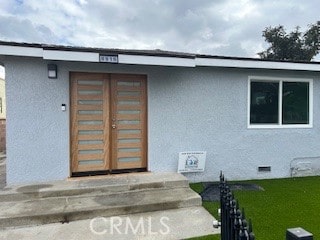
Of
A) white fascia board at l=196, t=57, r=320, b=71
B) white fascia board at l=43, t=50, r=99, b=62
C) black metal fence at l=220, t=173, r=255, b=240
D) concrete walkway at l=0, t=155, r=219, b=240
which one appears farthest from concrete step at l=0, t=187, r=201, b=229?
white fascia board at l=196, t=57, r=320, b=71

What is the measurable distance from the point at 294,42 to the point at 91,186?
2761cm

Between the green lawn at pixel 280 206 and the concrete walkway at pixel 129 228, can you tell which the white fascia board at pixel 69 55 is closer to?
the concrete walkway at pixel 129 228

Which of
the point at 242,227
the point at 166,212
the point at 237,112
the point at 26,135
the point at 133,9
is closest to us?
the point at 242,227

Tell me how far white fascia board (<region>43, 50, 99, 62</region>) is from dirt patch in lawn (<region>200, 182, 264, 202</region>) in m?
4.01

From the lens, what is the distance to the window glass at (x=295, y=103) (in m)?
8.27

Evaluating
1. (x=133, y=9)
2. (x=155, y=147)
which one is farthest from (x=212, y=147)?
(x=133, y=9)

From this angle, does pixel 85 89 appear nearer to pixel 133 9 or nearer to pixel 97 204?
pixel 97 204

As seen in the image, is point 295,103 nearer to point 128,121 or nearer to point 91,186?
point 128,121

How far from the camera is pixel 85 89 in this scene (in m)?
6.75

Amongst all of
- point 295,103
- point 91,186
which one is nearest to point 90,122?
point 91,186

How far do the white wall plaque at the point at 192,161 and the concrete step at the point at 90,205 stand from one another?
134 centimetres

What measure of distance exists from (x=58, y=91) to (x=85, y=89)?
2.12 feet

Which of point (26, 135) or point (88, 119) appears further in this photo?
point (88, 119)

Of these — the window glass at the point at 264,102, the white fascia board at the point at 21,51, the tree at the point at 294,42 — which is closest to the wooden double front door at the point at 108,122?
the white fascia board at the point at 21,51
